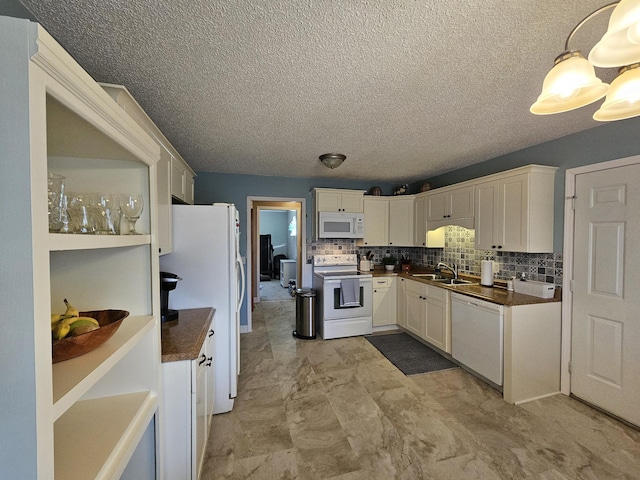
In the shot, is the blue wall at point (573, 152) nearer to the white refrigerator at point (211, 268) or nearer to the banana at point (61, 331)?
the white refrigerator at point (211, 268)

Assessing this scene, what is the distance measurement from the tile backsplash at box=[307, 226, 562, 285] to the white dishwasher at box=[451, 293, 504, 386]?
28.6 inches

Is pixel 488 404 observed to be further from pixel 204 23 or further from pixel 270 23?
pixel 204 23

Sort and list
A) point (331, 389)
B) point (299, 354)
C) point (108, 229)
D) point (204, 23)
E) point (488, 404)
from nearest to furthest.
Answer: point (108, 229) < point (204, 23) < point (488, 404) < point (331, 389) < point (299, 354)

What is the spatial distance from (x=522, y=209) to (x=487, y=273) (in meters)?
0.83

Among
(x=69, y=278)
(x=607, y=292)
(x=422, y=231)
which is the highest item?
(x=422, y=231)

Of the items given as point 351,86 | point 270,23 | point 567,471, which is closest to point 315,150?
point 351,86

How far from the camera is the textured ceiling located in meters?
1.11

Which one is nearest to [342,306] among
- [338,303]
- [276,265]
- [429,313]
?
[338,303]

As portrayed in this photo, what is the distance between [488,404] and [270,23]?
10.1 feet

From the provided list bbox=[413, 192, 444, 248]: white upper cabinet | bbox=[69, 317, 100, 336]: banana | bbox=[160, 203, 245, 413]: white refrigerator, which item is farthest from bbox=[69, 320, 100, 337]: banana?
bbox=[413, 192, 444, 248]: white upper cabinet

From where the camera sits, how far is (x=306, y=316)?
12.3 feet

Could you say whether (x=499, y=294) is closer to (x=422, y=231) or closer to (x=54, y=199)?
(x=422, y=231)

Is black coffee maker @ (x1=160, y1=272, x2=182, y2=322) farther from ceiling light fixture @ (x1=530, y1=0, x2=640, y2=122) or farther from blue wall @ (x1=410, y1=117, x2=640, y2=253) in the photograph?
blue wall @ (x1=410, y1=117, x2=640, y2=253)

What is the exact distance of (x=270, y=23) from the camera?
116cm
